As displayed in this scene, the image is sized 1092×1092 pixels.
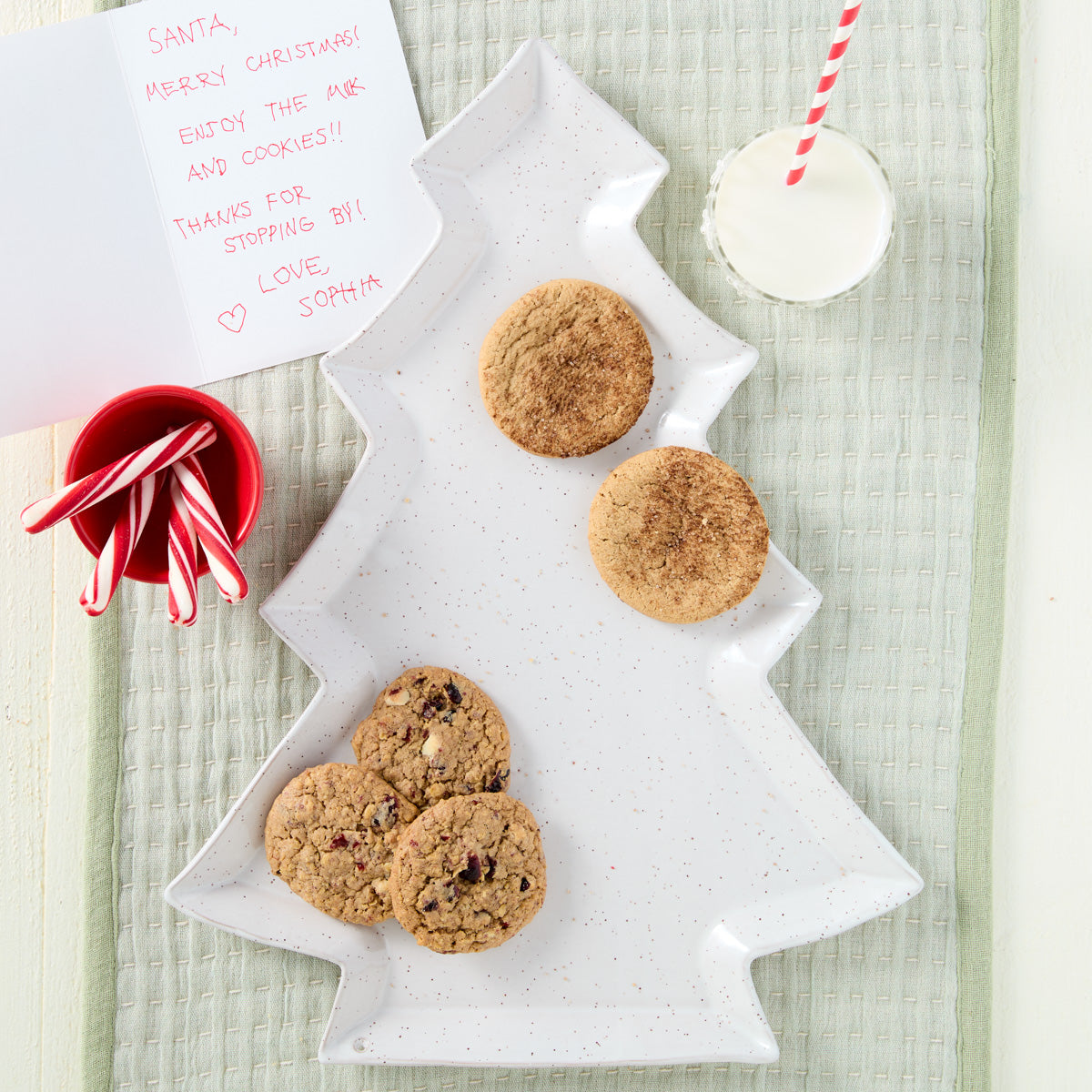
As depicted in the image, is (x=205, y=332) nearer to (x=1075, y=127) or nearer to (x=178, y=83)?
(x=178, y=83)

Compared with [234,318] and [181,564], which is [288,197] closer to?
[234,318]

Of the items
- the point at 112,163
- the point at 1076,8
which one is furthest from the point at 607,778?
the point at 1076,8

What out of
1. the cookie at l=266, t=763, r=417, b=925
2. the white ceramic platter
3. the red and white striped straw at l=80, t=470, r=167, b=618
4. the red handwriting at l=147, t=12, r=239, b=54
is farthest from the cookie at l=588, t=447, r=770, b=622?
the red handwriting at l=147, t=12, r=239, b=54

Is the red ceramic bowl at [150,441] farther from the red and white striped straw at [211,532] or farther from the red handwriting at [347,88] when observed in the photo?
the red handwriting at [347,88]

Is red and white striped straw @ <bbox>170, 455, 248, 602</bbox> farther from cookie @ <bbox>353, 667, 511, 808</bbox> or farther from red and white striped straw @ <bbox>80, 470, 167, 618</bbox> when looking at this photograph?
cookie @ <bbox>353, 667, 511, 808</bbox>

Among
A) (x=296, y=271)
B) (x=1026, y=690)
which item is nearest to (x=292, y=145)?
(x=296, y=271)

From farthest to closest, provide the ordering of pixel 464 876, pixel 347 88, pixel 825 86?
pixel 347 88, pixel 464 876, pixel 825 86
